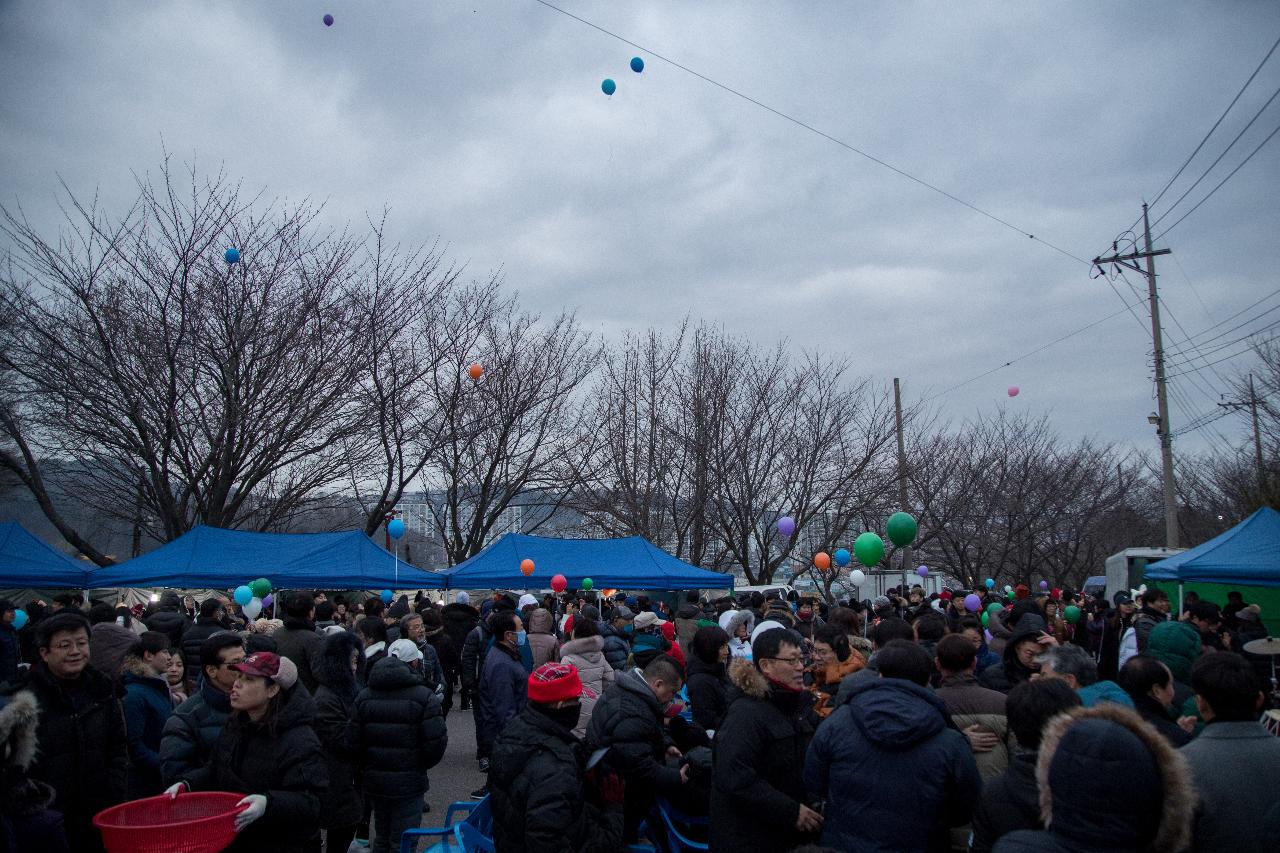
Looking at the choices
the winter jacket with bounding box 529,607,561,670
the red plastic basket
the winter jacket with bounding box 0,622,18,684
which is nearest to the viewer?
the red plastic basket

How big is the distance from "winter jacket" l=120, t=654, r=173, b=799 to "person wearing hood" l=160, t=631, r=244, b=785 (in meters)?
0.60

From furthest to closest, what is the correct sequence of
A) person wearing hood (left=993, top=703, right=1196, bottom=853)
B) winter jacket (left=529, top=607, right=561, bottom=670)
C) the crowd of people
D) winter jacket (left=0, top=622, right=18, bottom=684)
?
winter jacket (left=529, top=607, right=561, bottom=670)
winter jacket (left=0, top=622, right=18, bottom=684)
the crowd of people
person wearing hood (left=993, top=703, right=1196, bottom=853)

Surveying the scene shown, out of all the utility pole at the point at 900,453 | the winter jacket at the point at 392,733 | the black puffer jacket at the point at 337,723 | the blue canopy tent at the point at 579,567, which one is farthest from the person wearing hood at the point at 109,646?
the utility pole at the point at 900,453

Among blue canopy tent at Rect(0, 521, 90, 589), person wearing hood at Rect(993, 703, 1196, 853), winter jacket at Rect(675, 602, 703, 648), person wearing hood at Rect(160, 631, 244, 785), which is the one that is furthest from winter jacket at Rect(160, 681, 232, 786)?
blue canopy tent at Rect(0, 521, 90, 589)

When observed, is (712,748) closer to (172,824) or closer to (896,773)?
(896,773)

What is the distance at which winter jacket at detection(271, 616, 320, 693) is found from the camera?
6.74 metres

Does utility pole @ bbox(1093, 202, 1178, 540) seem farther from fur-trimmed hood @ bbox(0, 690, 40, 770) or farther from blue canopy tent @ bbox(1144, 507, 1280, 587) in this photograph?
fur-trimmed hood @ bbox(0, 690, 40, 770)

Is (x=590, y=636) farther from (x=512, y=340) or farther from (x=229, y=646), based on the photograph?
(x=512, y=340)

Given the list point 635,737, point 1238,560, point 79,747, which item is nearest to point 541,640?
point 635,737

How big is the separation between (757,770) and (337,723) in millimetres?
2880

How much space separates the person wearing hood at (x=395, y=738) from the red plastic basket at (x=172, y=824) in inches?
71.9

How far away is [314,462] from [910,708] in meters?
15.8

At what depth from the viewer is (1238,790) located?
2.95 meters

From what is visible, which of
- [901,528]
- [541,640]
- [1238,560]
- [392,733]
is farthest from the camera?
[1238,560]
